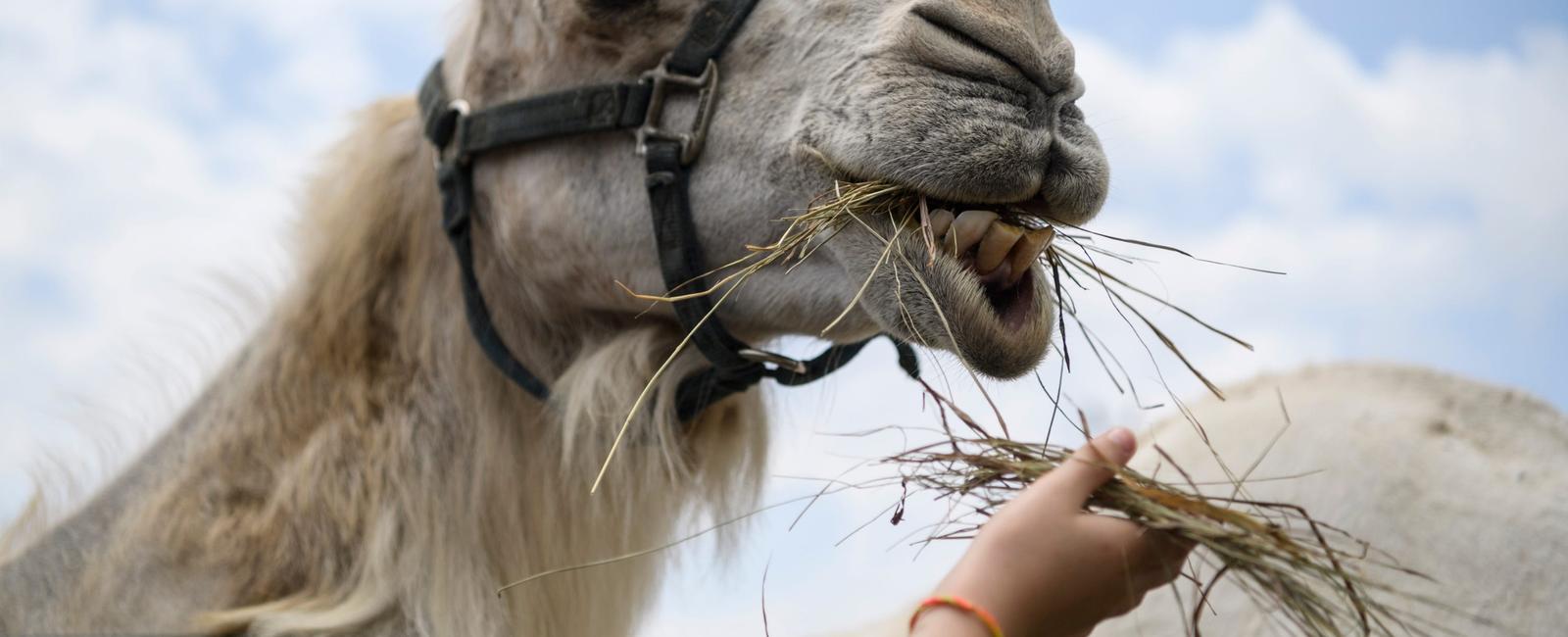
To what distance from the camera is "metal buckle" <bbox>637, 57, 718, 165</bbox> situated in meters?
2.08

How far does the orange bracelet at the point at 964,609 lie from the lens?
3.74 feet

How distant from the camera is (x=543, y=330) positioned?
2.46m

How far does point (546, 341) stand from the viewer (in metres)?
2.46

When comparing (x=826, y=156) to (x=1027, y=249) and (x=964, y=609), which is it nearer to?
(x=1027, y=249)

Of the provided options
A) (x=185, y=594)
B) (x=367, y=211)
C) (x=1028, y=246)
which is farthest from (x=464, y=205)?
(x=1028, y=246)

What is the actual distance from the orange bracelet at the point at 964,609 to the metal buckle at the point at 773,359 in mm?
1033

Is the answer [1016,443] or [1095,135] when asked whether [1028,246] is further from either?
[1016,443]

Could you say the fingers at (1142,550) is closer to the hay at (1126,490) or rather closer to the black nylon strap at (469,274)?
the hay at (1126,490)

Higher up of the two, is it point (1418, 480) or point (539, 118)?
point (1418, 480)

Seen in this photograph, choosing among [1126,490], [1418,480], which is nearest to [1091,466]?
[1126,490]

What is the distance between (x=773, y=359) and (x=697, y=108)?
47 centimetres

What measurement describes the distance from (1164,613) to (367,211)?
2.14m

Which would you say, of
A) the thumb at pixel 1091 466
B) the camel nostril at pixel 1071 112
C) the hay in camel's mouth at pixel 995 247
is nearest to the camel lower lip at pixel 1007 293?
the hay in camel's mouth at pixel 995 247

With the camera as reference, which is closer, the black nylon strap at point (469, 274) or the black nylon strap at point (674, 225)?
the black nylon strap at point (674, 225)
